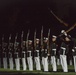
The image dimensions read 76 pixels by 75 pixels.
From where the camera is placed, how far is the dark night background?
72.6 ft

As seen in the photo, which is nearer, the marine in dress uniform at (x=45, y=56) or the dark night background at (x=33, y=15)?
the marine in dress uniform at (x=45, y=56)

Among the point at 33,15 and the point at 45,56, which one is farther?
the point at 33,15

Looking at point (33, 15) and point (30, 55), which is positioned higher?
point (33, 15)

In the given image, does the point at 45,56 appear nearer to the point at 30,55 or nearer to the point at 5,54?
the point at 30,55

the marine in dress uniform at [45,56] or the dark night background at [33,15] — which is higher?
the dark night background at [33,15]

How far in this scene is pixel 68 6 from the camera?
22.1 meters

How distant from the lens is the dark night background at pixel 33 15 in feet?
72.6

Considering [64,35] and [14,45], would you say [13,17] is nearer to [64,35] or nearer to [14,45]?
[14,45]

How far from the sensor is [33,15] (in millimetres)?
22984

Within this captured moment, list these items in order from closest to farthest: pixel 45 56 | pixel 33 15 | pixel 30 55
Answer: pixel 45 56
pixel 30 55
pixel 33 15

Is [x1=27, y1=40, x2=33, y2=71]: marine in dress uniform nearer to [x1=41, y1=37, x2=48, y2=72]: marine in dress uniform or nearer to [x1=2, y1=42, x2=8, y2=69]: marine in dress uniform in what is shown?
[x1=41, y1=37, x2=48, y2=72]: marine in dress uniform

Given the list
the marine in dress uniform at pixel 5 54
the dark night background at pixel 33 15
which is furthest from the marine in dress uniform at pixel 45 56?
the dark night background at pixel 33 15

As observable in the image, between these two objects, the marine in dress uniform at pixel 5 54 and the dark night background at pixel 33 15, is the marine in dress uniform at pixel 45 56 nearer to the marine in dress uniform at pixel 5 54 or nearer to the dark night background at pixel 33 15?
the marine in dress uniform at pixel 5 54

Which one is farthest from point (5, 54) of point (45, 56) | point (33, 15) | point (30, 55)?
point (33, 15)
